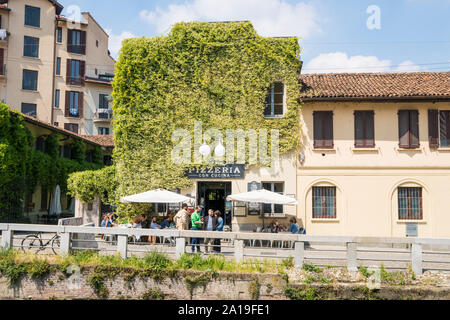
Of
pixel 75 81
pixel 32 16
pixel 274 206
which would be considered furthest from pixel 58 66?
pixel 274 206

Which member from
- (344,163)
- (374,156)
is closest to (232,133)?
(344,163)

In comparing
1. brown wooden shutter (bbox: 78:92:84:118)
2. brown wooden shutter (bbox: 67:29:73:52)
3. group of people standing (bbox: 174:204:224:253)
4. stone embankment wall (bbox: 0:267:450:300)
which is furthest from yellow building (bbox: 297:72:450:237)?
brown wooden shutter (bbox: 67:29:73:52)

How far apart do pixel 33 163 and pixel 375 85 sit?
64.8ft

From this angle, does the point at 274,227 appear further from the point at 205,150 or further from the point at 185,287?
the point at 185,287

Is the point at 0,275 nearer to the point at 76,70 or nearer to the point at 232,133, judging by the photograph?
the point at 232,133

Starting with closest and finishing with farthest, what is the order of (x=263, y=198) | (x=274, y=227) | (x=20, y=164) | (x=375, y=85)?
(x=263, y=198), (x=274, y=227), (x=375, y=85), (x=20, y=164)

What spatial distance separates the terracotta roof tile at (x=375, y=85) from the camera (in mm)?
16906

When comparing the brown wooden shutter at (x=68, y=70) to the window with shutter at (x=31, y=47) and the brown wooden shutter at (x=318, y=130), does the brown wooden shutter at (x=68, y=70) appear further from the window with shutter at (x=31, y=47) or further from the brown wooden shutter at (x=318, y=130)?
the brown wooden shutter at (x=318, y=130)

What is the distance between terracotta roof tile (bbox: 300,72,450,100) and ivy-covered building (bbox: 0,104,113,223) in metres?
15.3

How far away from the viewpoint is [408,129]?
17297mm

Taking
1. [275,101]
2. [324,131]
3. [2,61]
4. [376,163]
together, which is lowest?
[376,163]

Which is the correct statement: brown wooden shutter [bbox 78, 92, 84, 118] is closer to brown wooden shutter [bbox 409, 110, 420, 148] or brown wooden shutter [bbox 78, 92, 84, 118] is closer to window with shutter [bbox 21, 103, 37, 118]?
window with shutter [bbox 21, 103, 37, 118]

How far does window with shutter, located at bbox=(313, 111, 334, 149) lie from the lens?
57.8 ft
